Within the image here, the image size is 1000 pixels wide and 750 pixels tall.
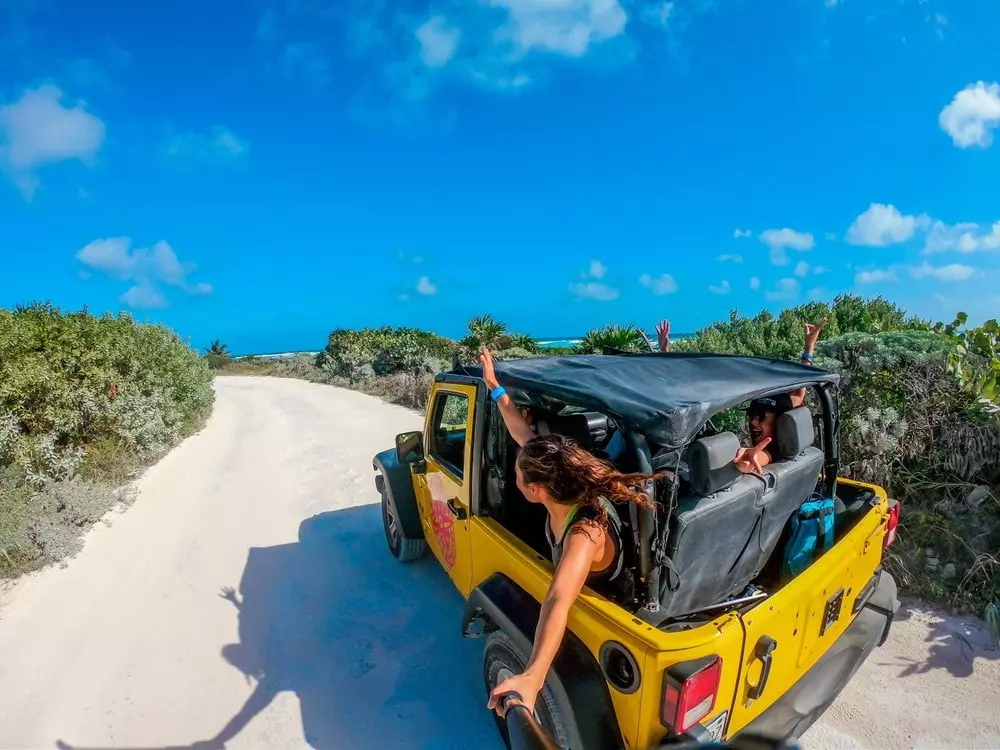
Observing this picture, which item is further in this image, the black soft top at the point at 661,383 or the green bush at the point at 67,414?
the green bush at the point at 67,414

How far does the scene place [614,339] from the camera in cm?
1251

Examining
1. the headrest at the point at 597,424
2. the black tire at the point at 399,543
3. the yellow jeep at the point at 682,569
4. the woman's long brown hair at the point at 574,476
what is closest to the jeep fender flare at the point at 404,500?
the black tire at the point at 399,543

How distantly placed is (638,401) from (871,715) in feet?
8.48

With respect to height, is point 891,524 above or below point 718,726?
above

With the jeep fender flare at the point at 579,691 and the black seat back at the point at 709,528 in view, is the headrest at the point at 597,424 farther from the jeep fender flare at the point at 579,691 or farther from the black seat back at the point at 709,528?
the jeep fender flare at the point at 579,691

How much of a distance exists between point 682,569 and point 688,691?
0.48 meters

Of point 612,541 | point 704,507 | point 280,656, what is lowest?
point 280,656

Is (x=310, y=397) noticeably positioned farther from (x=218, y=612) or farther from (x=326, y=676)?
(x=326, y=676)

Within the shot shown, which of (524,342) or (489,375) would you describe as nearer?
(489,375)

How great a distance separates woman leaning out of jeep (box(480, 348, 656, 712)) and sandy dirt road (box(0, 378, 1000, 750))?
148cm

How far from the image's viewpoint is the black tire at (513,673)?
2.08m

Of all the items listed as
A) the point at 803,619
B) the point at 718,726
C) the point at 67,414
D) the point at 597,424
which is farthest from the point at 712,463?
the point at 67,414

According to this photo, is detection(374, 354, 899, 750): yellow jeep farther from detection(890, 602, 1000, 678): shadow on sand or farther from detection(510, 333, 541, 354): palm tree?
detection(510, 333, 541, 354): palm tree

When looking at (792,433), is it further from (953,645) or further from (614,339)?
(614,339)
